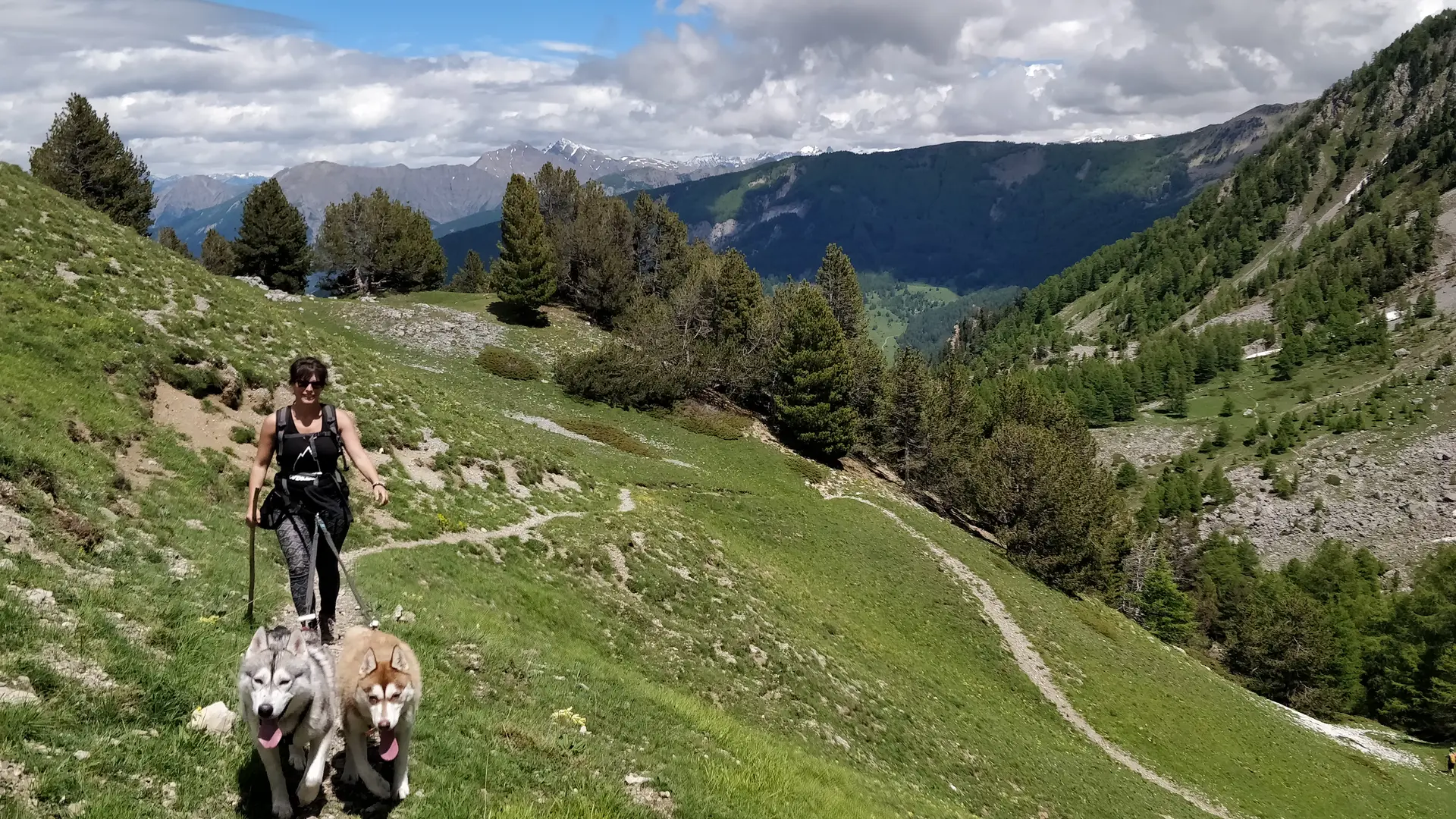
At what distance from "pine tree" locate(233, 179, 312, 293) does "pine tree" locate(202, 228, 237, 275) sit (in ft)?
21.3

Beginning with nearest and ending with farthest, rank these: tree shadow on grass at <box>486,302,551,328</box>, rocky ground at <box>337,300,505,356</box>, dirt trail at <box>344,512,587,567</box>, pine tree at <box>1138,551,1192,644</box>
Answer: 1. dirt trail at <box>344,512,587,567</box>
2. rocky ground at <box>337,300,505,356</box>
3. tree shadow on grass at <box>486,302,551,328</box>
4. pine tree at <box>1138,551,1192,644</box>

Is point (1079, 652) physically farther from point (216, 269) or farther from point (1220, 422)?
point (1220, 422)

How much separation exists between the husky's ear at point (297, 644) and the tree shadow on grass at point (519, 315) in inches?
2924

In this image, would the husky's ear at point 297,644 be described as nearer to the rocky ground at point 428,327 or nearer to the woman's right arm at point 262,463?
the woman's right arm at point 262,463

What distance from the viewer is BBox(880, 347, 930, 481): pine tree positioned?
261 ft

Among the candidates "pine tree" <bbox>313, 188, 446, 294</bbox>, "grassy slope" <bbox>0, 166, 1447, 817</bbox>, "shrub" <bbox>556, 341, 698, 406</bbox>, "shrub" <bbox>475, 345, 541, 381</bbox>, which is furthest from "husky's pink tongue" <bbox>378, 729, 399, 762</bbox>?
"pine tree" <bbox>313, 188, 446, 294</bbox>

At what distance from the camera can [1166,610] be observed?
91250 millimetres

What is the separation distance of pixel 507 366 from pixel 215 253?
2372 inches

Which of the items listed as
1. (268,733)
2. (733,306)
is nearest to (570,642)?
(268,733)

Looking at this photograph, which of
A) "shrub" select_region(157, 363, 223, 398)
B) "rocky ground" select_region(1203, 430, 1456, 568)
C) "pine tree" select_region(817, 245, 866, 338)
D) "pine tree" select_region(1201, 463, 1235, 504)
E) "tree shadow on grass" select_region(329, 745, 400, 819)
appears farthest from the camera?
"pine tree" select_region(1201, 463, 1235, 504)

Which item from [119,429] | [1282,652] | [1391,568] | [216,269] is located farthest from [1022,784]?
[1391,568]

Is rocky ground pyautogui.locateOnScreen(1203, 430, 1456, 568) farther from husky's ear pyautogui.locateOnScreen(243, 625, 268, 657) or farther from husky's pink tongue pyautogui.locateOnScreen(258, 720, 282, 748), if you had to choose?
husky's ear pyautogui.locateOnScreen(243, 625, 268, 657)

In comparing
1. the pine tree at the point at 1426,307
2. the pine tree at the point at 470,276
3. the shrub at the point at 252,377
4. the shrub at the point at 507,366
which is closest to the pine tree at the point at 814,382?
the shrub at the point at 507,366

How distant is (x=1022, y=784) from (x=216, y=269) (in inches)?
4118
